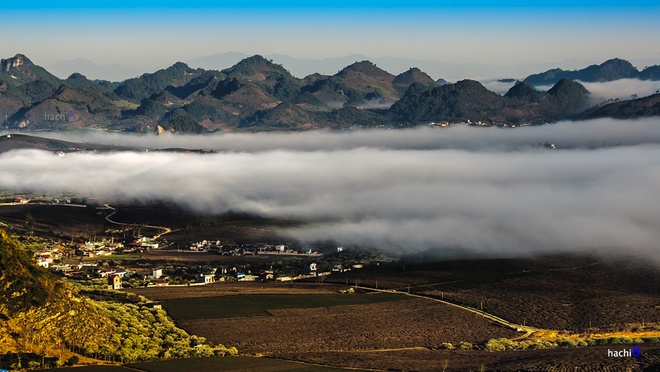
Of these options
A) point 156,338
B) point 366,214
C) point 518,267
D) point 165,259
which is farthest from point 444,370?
point 366,214

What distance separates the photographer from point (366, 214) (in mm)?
196750

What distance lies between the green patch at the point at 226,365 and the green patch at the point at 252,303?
58.6ft

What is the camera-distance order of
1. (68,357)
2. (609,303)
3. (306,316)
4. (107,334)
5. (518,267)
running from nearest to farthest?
(68,357) < (107,334) < (306,316) < (609,303) < (518,267)

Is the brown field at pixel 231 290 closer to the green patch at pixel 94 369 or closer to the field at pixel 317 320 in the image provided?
the field at pixel 317 320

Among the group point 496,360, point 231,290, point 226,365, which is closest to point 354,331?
point 496,360

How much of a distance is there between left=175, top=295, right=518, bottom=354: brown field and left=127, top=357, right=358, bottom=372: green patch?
4.71 m

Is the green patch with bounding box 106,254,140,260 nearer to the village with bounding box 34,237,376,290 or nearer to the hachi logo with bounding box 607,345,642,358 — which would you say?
the village with bounding box 34,237,376,290

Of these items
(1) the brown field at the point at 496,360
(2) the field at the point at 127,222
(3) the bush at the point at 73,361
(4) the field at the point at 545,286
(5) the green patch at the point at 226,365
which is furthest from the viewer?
(2) the field at the point at 127,222

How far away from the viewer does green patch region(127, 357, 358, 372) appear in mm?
70250

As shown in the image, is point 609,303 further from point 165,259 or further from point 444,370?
point 165,259

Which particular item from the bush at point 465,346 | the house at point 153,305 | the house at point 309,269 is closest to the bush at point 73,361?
the house at point 153,305

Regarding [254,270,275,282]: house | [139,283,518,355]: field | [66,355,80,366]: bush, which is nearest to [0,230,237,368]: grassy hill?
[66,355,80,366]: bush

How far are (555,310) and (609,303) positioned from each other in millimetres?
6548

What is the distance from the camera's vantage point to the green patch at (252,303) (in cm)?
9425
